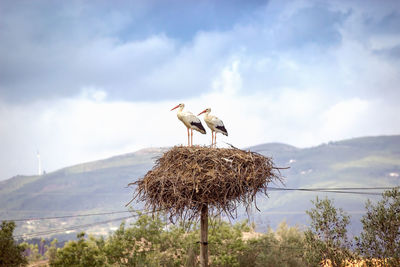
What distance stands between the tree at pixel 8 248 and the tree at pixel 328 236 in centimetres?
1309

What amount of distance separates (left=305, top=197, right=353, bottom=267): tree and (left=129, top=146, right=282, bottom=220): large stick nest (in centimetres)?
341

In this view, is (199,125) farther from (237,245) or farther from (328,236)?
(237,245)

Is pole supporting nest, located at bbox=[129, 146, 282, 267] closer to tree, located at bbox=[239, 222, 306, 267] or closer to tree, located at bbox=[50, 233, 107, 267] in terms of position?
tree, located at bbox=[239, 222, 306, 267]

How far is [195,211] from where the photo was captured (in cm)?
1423

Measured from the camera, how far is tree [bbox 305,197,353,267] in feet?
52.2

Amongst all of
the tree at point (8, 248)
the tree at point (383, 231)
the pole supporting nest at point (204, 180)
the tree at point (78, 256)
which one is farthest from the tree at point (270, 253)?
the tree at point (8, 248)

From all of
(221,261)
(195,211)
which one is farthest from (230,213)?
(221,261)

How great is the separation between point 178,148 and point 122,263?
1225cm

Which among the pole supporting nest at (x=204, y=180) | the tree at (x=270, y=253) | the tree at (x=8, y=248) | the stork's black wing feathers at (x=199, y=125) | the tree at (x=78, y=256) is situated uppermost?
the stork's black wing feathers at (x=199, y=125)

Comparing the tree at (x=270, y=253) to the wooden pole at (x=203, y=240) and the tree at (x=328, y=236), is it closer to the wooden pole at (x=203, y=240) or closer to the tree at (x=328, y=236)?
the tree at (x=328, y=236)

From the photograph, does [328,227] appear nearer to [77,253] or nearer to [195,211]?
[195,211]

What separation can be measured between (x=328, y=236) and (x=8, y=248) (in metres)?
13.9

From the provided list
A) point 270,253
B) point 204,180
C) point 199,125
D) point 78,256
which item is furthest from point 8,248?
point 270,253

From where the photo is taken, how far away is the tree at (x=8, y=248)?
20.9m
